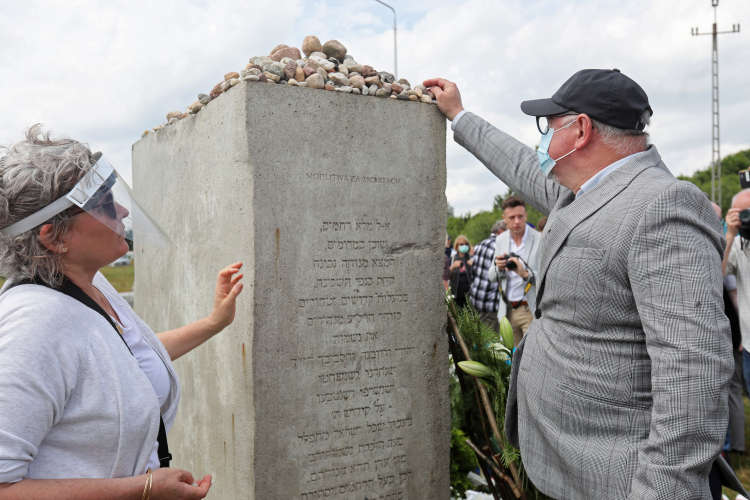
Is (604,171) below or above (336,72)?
below

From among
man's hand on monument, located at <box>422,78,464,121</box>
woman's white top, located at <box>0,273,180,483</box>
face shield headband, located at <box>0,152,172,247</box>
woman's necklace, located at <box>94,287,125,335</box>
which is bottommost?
woman's white top, located at <box>0,273,180,483</box>

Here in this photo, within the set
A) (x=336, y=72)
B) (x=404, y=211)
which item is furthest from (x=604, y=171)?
(x=336, y=72)

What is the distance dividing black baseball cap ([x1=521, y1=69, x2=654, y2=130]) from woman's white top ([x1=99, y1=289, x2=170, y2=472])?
1.64 m

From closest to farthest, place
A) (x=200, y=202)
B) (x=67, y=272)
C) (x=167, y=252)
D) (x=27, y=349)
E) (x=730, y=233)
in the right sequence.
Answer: (x=27, y=349)
(x=67, y=272)
(x=200, y=202)
(x=167, y=252)
(x=730, y=233)

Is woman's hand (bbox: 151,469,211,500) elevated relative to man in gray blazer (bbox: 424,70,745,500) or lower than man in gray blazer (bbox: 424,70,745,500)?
lower

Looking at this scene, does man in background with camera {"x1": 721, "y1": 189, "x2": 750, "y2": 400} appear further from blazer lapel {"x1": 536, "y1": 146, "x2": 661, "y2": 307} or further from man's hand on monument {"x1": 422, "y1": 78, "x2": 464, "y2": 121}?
blazer lapel {"x1": 536, "y1": 146, "x2": 661, "y2": 307}

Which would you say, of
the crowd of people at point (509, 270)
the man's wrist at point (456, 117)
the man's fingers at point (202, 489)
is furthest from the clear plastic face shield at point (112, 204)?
the crowd of people at point (509, 270)

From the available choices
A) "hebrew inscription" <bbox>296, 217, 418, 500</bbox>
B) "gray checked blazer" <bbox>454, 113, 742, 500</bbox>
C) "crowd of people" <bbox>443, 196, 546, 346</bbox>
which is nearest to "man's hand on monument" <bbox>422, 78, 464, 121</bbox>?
"hebrew inscription" <bbox>296, 217, 418, 500</bbox>

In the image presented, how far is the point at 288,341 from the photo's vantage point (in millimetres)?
2605

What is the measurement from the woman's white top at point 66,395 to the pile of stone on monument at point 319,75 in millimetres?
1421

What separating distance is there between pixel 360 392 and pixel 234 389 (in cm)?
61

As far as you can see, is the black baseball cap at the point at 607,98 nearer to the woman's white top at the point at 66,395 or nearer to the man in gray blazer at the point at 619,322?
the man in gray blazer at the point at 619,322

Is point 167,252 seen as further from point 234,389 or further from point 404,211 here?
point 404,211

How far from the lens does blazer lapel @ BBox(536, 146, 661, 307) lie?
1866mm
